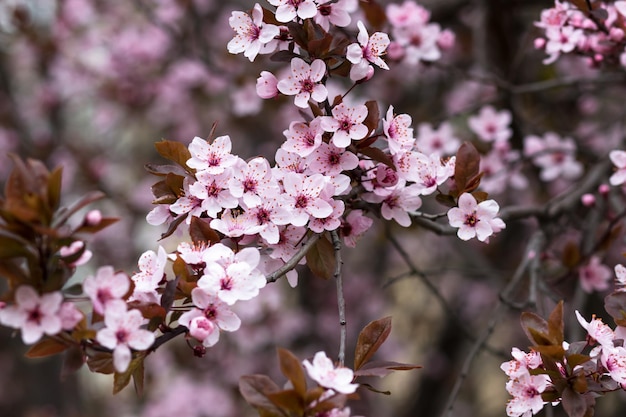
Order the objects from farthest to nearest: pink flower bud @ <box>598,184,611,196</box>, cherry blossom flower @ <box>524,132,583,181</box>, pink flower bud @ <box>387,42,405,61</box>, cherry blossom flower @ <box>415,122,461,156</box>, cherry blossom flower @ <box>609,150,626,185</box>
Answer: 1. cherry blossom flower @ <box>524,132,583,181</box>
2. cherry blossom flower @ <box>415,122,461,156</box>
3. pink flower bud @ <box>387,42,405,61</box>
4. pink flower bud @ <box>598,184,611,196</box>
5. cherry blossom flower @ <box>609,150,626,185</box>

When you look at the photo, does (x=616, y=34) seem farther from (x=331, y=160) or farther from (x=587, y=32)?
(x=331, y=160)

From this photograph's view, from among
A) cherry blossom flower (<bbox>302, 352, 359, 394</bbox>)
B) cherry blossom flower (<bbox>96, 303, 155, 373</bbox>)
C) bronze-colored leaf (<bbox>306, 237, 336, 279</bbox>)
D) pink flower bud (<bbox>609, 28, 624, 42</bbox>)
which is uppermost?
pink flower bud (<bbox>609, 28, 624, 42</bbox>)

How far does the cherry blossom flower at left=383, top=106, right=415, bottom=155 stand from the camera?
4.69 feet

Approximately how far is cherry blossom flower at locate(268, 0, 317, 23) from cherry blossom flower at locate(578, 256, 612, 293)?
131cm

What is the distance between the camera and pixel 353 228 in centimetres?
153

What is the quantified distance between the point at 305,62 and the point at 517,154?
1498mm

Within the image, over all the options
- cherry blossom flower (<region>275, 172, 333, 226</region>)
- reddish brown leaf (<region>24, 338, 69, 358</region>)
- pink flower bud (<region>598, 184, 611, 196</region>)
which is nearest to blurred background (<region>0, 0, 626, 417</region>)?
pink flower bud (<region>598, 184, 611, 196</region>)

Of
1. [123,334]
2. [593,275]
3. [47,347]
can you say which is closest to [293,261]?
[123,334]

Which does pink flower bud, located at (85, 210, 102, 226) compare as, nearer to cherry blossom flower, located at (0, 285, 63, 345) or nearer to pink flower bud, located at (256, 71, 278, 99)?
cherry blossom flower, located at (0, 285, 63, 345)

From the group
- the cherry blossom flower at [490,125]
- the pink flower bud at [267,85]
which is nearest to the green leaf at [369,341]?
the pink flower bud at [267,85]

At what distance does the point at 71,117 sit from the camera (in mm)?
5695

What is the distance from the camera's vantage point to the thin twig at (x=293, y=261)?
128 centimetres

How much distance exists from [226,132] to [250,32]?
268 centimetres

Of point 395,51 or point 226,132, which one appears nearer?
point 395,51
